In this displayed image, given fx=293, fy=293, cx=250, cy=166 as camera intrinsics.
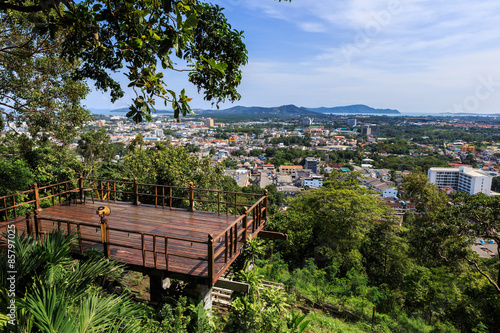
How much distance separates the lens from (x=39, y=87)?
8414mm

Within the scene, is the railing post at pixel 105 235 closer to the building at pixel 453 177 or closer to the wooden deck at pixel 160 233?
the wooden deck at pixel 160 233

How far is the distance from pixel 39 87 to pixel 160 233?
20.6ft

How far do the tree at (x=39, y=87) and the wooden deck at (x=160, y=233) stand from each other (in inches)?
102

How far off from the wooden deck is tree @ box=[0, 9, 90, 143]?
2.59m

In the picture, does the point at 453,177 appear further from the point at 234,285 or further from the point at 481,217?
the point at 234,285

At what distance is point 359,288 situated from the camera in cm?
924

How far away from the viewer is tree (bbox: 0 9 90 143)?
762 cm

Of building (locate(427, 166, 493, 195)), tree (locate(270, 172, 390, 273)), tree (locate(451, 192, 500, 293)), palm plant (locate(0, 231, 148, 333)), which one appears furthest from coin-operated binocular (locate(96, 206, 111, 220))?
building (locate(427, 166, 493, 195))

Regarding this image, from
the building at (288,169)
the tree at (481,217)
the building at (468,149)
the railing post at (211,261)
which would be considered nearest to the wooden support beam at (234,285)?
the railing post at (211,261)

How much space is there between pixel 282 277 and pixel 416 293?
4.73m

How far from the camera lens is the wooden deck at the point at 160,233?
445 centimetres

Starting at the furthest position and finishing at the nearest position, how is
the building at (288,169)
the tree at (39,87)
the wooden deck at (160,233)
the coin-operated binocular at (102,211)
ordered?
the building at (288,169), the tree at (39,87), the coin-operated binocular at (102,211), the wooden deck at (160,233)

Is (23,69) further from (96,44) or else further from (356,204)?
(356,204)

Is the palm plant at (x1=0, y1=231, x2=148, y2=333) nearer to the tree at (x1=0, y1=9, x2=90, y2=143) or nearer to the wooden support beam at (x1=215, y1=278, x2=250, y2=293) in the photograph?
the wooden support beam at (x1=215, y1=278, x2=250, y2=293)
